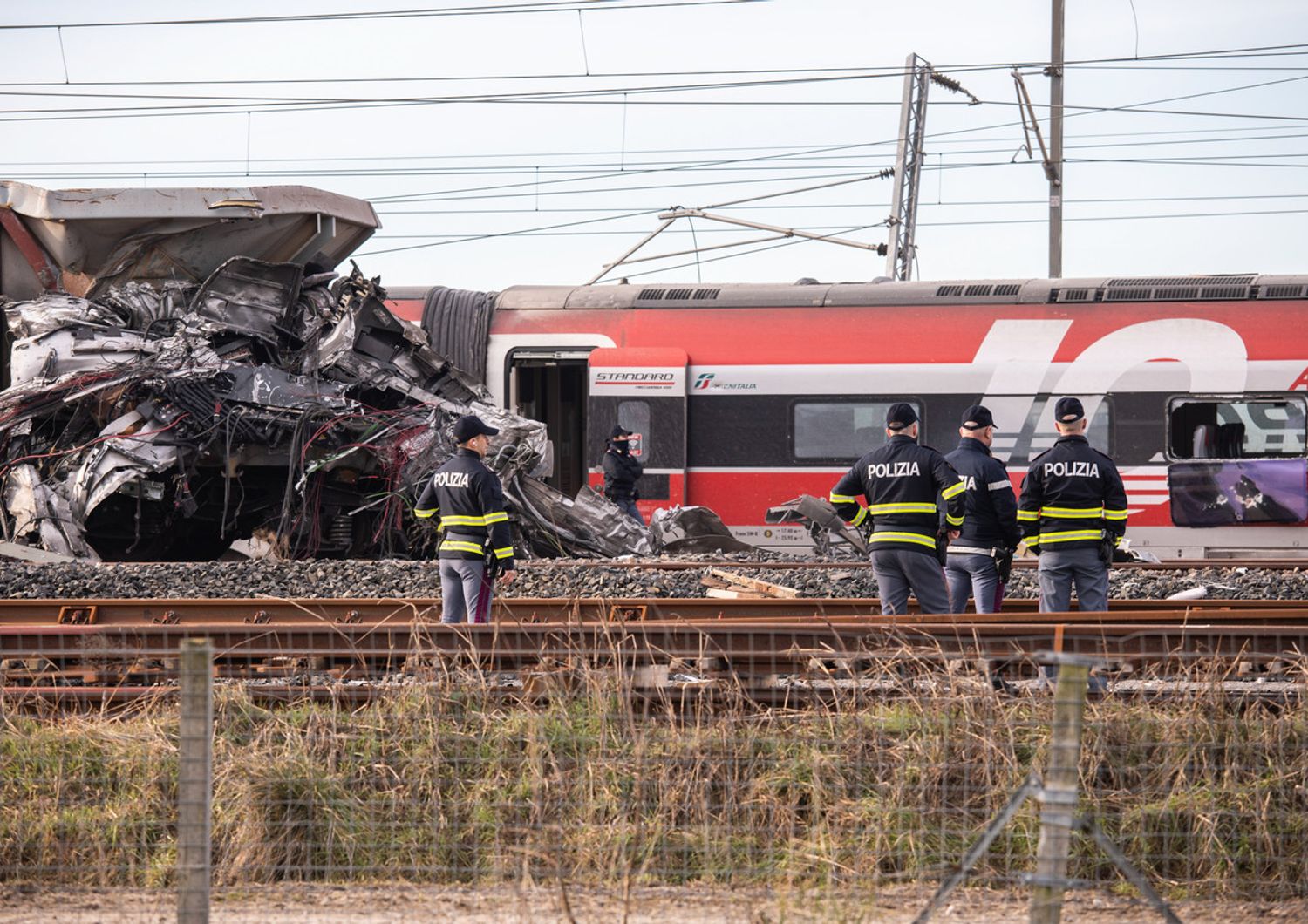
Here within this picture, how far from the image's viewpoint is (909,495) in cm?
813

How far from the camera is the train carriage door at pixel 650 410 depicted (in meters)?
17.0

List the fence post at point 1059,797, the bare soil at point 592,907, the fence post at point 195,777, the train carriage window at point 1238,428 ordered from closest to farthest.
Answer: the fence post at point 1059,797
the fence post at point 195,777
the bare soil at point 592,907
the train carriage window at point 1238,428

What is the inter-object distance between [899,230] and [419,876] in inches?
812

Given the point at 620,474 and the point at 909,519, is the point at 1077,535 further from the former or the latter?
the point at 620,474

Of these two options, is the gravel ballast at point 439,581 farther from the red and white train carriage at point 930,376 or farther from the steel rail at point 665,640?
the steel rail at point 665,640

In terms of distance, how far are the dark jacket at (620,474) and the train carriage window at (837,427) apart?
2.02m

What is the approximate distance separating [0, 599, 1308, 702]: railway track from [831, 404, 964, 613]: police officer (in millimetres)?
636

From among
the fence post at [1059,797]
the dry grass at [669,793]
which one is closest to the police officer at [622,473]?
the dry grass at [669,793]

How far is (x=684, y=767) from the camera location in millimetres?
5664

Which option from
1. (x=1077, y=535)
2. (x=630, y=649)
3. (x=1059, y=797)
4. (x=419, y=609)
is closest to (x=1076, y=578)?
(x=1077, y=535)

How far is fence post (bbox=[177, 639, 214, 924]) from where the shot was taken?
4109mm

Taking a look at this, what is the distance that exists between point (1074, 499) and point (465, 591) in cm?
364

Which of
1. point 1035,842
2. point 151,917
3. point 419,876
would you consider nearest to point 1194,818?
point 1035,842

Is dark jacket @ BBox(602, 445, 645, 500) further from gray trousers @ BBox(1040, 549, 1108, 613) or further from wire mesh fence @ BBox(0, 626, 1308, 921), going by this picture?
wire mesh fence @ BBox(0, 626, 1308, 921)
